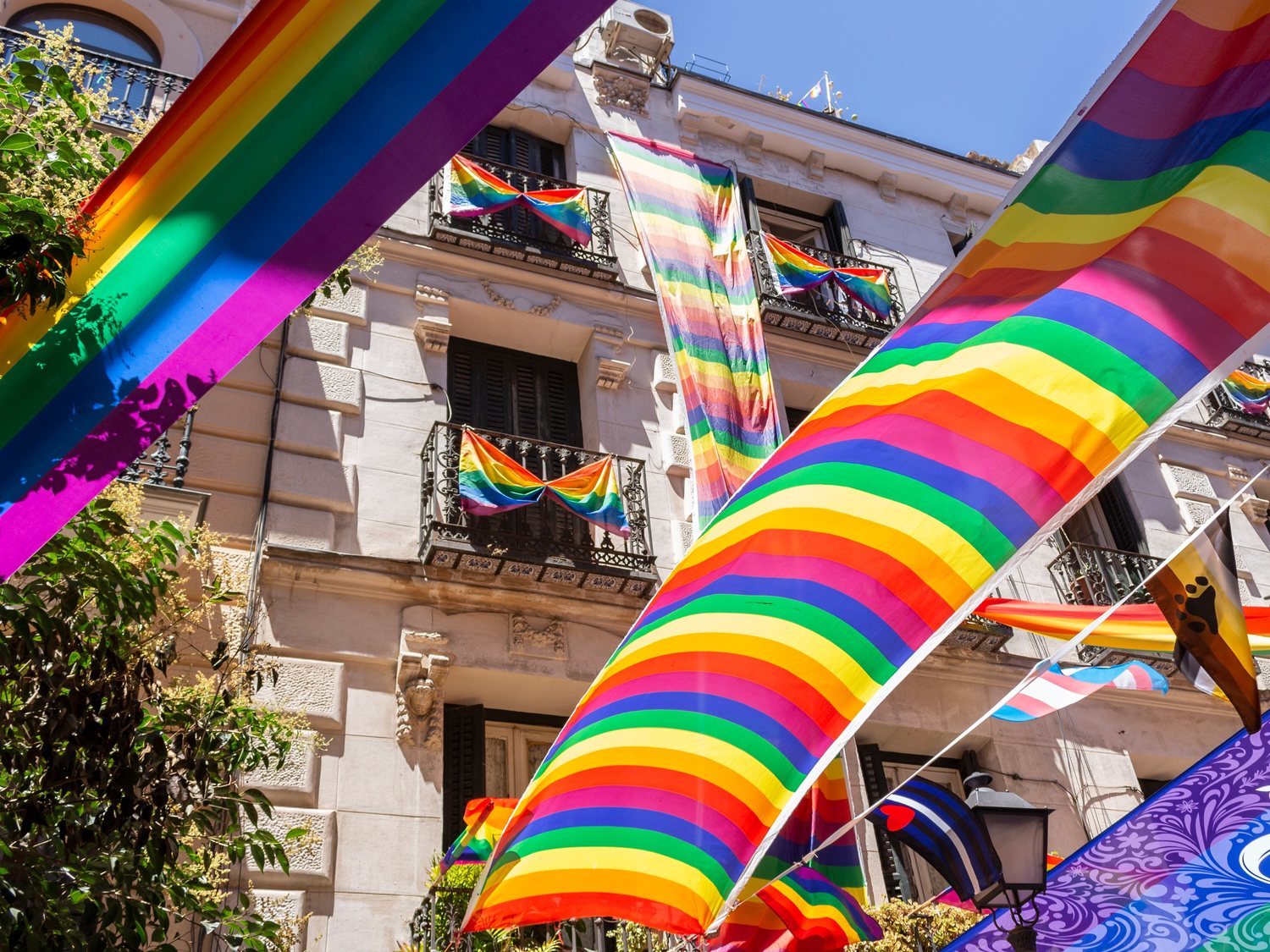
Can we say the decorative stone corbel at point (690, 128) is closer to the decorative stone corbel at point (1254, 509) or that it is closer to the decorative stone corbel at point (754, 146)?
the decorative stone corbel at point (754, 146)

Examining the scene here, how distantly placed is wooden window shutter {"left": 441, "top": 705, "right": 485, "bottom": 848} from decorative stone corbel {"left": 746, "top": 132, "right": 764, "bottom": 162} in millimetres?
9713

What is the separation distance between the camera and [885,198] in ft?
55.4

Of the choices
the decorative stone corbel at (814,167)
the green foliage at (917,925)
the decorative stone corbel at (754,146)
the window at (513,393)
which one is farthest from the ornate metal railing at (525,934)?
the decorative stone corbel at (814,167)

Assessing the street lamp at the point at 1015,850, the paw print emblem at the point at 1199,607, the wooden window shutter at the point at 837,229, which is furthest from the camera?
the wooden window shutter at the point at 837,229

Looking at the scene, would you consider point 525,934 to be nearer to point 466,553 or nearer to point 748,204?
point 466,553

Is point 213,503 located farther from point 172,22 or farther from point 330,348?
point 172,22

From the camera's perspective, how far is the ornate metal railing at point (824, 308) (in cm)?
1377

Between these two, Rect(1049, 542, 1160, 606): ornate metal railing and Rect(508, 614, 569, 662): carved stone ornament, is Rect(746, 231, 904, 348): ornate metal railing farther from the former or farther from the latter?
Rect(508, 614, 569, 662): carved stone ornament

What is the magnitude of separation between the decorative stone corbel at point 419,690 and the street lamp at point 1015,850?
4326 mm

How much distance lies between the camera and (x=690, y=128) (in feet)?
51.6

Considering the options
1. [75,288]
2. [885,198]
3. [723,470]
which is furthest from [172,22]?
[75,288]

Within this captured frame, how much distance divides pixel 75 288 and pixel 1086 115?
129 inches

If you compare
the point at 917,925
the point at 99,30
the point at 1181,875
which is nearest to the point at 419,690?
the point at 917,925

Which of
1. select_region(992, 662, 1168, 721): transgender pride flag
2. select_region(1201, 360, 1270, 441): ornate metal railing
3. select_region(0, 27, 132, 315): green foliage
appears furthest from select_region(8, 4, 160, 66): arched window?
select_region(1201, 360, 1270, 441): ornate metal railing
